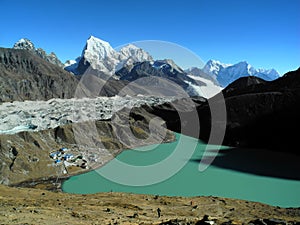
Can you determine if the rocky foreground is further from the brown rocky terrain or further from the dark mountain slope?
the dark mountain slope

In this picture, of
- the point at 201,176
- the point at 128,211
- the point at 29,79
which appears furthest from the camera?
the point at 29,79

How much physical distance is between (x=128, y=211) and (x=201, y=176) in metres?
37.3

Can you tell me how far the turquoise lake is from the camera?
45.8 m

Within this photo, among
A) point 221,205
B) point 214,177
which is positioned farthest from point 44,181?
point 221,205

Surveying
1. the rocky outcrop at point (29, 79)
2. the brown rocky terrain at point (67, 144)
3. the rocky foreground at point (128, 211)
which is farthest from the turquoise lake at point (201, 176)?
the rocky outcrop at point (29, 79)

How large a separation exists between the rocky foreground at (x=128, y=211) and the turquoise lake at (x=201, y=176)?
16845 millimetres

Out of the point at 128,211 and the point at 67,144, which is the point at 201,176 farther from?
the point at 128,211

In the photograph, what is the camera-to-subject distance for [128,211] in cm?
2094

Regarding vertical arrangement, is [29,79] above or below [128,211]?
above

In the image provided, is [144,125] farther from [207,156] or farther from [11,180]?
[11,180]

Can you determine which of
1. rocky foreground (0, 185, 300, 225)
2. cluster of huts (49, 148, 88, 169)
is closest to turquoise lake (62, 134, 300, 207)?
cluster of huts (49, 148, 88, 169)

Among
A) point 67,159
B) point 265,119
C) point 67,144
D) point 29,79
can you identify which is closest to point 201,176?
point 67,159

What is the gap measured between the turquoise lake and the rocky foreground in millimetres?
16845

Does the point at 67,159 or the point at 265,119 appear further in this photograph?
the point at 265,119
